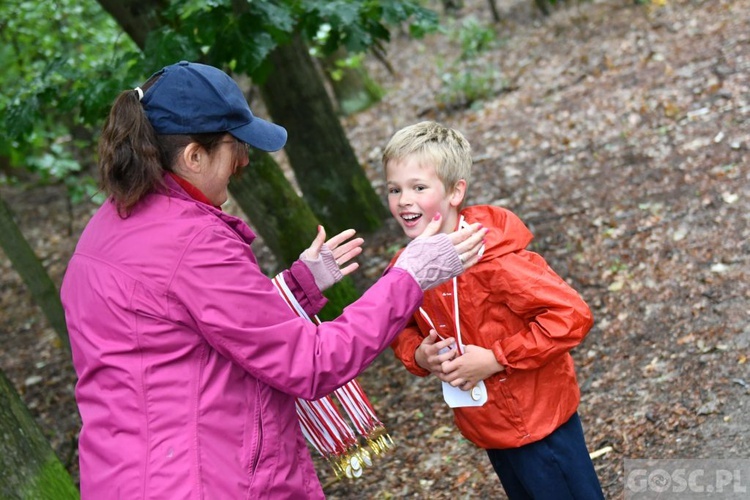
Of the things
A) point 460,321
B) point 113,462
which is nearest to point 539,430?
point 460,321

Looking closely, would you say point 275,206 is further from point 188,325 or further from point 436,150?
point 188,325

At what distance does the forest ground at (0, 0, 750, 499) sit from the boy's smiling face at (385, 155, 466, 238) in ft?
5.78

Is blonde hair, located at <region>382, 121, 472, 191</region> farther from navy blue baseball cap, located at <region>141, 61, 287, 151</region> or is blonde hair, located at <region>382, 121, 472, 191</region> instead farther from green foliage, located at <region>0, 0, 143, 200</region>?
green foliage, located at <region>0, 0, 143, 200</region>

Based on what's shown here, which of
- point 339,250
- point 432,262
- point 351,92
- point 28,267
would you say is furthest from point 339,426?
point 351,92

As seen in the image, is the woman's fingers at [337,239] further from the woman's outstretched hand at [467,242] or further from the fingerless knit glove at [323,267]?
the woman's outstretched hand at [467,242]

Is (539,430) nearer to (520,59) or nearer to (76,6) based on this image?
(76,6)

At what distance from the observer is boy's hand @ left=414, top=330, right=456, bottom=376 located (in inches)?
109

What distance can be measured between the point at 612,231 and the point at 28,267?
406 cm

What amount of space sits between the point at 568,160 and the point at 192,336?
19.7ft

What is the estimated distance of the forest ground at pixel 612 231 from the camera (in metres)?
4.32

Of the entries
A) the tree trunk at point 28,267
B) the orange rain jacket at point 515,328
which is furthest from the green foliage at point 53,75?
the orange rain jacket at point 515,328

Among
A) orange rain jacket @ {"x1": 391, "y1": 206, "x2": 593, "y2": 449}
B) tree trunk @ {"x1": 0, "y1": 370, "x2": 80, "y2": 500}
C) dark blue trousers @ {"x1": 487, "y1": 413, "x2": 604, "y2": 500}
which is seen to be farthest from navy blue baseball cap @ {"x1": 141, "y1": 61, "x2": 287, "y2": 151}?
tree trunk @ {"x1": 0, "y1": 370, "x2": 80, "y2": 500}

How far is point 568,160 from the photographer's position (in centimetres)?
770

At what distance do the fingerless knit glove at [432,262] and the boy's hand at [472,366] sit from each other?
0.39 metres
